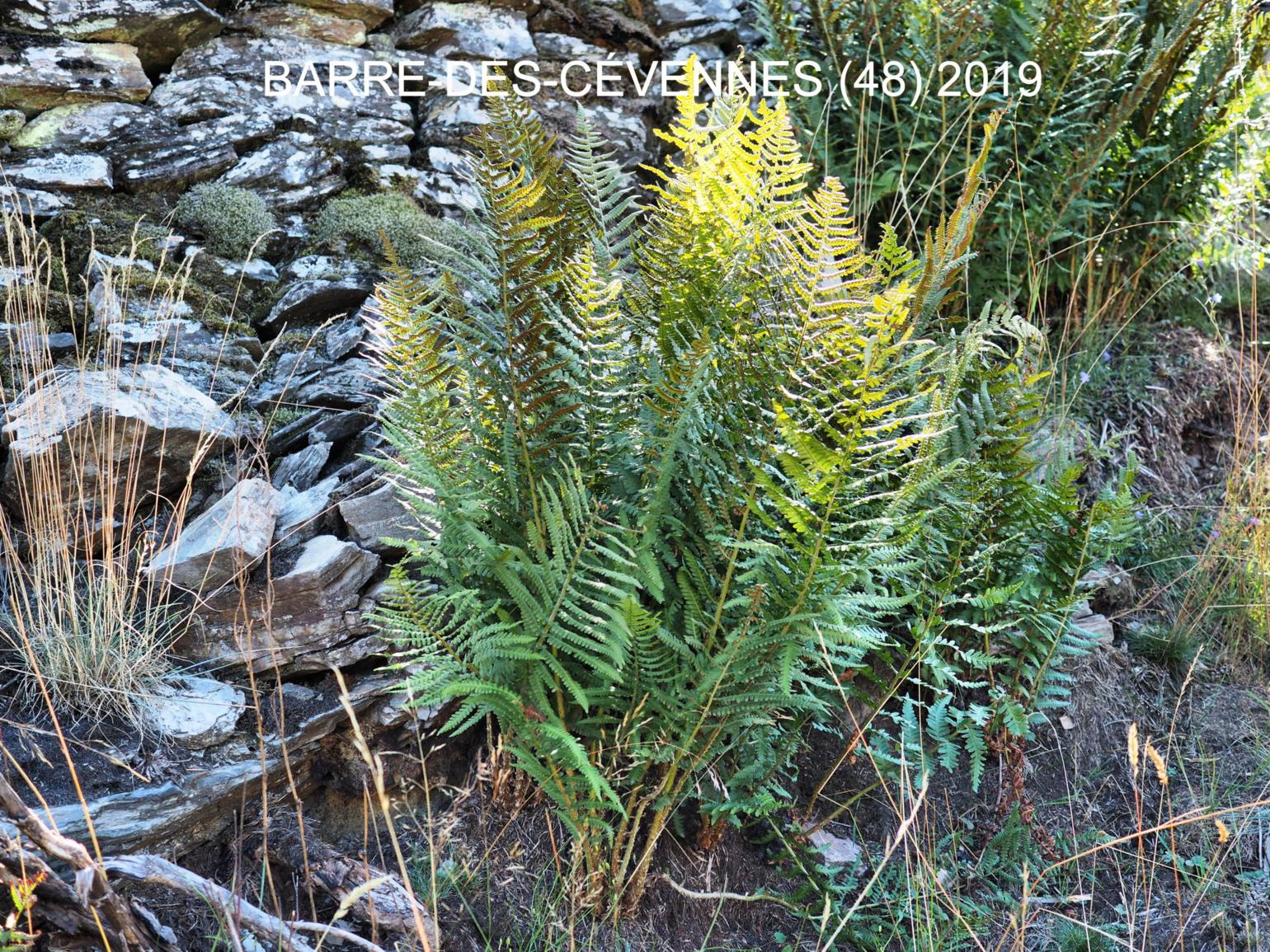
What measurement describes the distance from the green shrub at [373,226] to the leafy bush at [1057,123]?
1.37m

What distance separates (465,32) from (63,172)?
1.63 meters

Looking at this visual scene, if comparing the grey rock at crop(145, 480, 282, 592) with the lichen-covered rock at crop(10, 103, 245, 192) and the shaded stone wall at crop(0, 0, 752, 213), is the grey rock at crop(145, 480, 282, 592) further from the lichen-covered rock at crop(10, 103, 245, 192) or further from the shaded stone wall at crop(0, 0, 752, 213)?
the lichen-covered rock at crop(10, 103, 245, 192)

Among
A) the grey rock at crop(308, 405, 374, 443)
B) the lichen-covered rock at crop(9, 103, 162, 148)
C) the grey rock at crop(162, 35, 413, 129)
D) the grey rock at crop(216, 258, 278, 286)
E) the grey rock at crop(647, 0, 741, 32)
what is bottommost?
the grey rock at crop(308, 405, 374, 443)

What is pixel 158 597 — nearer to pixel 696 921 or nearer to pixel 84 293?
pixel 84 293

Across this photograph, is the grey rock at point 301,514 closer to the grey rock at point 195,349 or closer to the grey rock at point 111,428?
the grey rock at point 111,428

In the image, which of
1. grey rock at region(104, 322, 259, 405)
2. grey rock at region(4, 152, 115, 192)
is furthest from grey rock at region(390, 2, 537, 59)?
grey rock at region(104, 322, 259, 405)

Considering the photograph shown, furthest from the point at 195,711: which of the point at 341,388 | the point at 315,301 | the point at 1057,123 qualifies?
the point at 1057,123

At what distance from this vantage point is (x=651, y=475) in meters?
1.97

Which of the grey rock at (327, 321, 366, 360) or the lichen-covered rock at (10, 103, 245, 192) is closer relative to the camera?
the grey rock at (327, 321, 366, 360)

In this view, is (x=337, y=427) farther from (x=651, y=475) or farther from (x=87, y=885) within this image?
(x=87, y=885)

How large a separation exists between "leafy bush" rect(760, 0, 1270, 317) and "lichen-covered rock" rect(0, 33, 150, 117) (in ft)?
7.57

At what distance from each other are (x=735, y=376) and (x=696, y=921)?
3.93 feet

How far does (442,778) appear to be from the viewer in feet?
8.02

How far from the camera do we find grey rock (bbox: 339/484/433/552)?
2.56 meters
